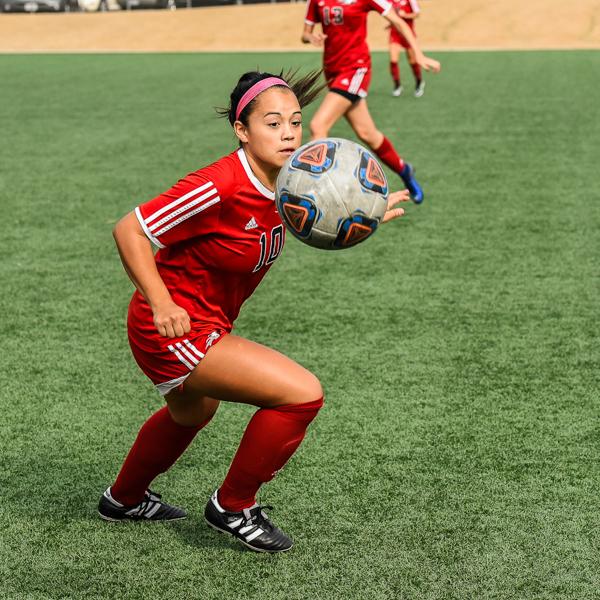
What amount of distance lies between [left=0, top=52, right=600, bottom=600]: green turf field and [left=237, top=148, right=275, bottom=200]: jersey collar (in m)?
1.28

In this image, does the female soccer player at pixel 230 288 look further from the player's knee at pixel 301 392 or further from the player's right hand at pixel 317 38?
the player's right hand at pixel 317 38

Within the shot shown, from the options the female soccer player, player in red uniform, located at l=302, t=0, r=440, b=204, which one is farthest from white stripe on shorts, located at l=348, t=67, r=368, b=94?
the female soccer player

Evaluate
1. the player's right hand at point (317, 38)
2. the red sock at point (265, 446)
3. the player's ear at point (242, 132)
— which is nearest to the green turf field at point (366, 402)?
the red sock at point (265, 446)

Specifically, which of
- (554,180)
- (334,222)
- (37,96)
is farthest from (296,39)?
(334,222)

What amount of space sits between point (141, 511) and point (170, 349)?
77 cm

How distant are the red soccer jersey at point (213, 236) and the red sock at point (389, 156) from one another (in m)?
6.24

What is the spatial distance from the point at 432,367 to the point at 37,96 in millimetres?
14323

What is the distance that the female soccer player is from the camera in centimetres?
363

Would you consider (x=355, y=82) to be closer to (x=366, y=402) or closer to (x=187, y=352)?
(x=366, y=402)

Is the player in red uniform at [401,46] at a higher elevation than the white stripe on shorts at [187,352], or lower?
lower

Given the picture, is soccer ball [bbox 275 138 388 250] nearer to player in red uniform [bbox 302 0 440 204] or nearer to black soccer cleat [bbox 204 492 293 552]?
black soccer cleat [bbox 204 492 293 552]

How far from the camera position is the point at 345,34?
10461 mm

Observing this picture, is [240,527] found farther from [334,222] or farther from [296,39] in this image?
[296,39]

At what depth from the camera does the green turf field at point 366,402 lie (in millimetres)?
3834
